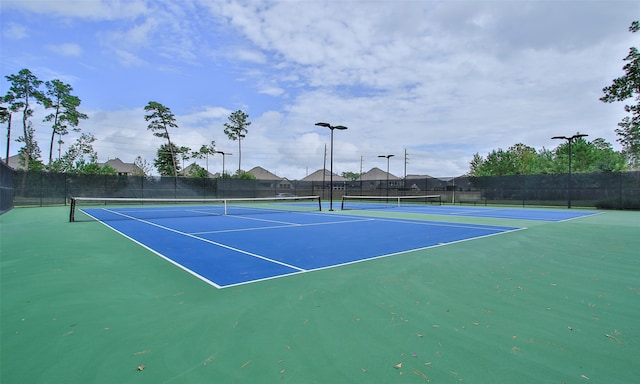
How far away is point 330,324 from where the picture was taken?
2992 mm

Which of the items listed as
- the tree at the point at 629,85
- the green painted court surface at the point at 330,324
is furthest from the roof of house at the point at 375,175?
the green painted court surface at the point at 330,324

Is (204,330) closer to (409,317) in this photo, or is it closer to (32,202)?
(409,317)

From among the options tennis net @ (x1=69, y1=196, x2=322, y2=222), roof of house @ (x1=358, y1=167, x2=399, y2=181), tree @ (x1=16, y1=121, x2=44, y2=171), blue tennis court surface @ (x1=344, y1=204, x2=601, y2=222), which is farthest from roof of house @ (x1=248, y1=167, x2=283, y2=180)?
blue tennis court surface @ (x1=344, y1=204, x2=601, y2=222)

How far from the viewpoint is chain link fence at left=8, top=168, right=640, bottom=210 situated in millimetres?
21828

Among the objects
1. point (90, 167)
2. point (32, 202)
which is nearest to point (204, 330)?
point (32, 202)

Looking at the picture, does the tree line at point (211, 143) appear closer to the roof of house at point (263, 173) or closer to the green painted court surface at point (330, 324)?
the green painted court surface at point (330, 324)

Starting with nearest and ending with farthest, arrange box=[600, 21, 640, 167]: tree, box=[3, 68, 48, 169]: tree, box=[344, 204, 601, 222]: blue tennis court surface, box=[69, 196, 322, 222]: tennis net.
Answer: box=[69, 196, 322, 222]: tennis net < box=[344, 204, 601, 222]: blue tennis court surface < box=[600, 21, 640, 167]: tree < box=[3, 68, 48, 169]: tree

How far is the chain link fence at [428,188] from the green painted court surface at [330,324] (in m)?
17.2

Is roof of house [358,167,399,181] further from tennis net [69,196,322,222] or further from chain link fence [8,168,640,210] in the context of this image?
tennis net [69,196,322,222]

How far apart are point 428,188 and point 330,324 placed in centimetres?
2913

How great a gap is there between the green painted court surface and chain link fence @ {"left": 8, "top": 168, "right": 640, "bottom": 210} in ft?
56.5

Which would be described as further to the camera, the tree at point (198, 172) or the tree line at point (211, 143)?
the tree at point (198, 172)

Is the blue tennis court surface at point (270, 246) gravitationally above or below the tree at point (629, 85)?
below

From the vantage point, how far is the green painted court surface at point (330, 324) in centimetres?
224
